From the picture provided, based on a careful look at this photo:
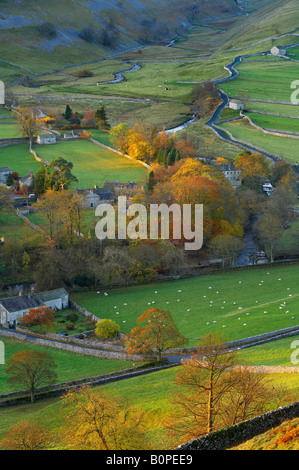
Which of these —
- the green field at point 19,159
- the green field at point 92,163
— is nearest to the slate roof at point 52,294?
the green field at point 92,163

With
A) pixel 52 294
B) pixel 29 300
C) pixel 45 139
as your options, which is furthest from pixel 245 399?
pixel 45 139

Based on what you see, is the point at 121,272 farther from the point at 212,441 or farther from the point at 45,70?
the point at 45,70

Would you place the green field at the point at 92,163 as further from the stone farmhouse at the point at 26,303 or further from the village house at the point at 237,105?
the village house at the point at 237,105

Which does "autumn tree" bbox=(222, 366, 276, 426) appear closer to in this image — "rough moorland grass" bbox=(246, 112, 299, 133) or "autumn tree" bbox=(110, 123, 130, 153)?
"autumn tree" bbox=(110, 123, 130, 153)

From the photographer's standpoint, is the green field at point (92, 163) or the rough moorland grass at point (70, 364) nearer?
the rough moorland grass at point (70, 364)

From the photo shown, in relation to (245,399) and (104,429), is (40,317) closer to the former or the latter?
(104,429)
